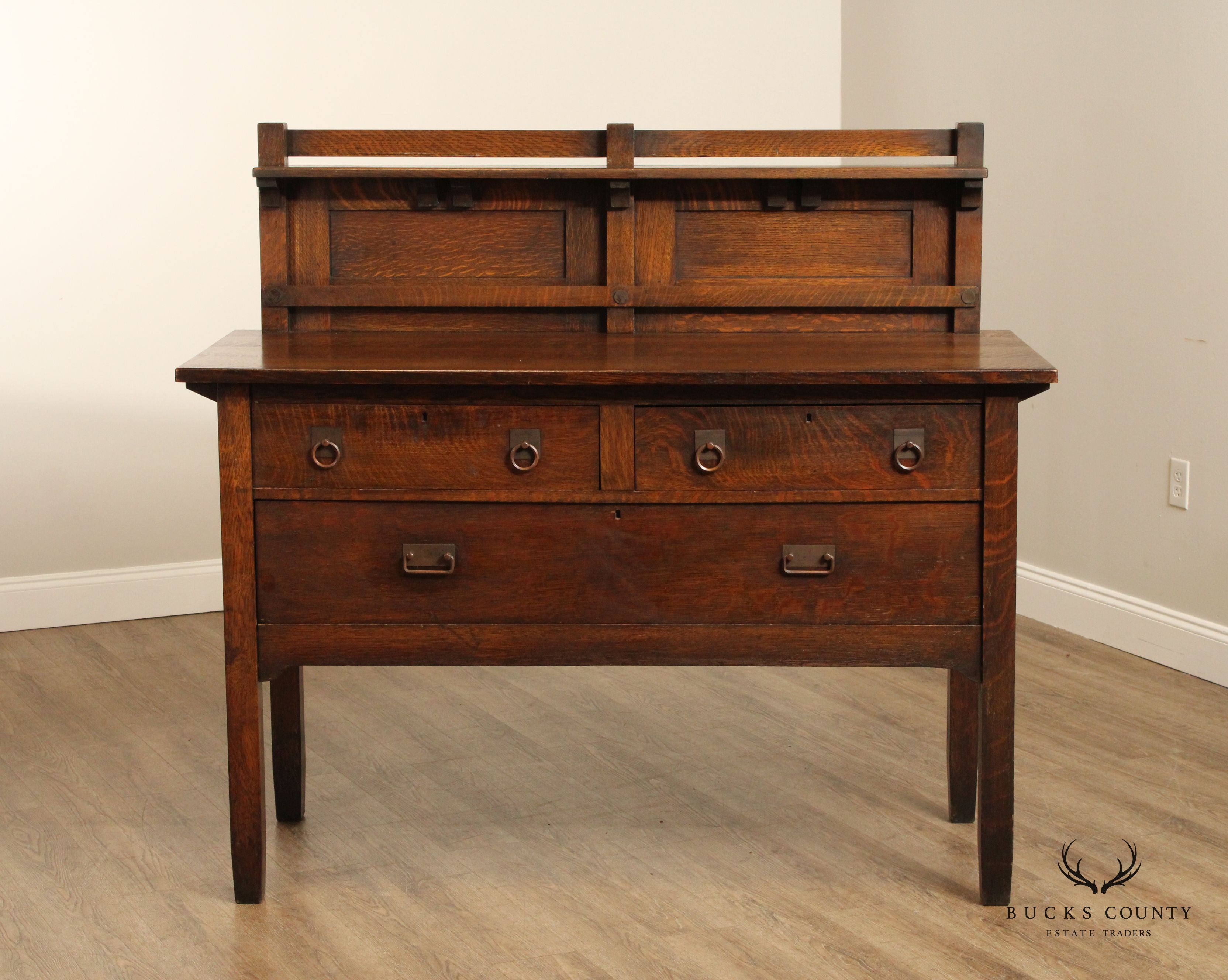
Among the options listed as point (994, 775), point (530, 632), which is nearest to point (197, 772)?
point (530, 632)

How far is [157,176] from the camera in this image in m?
Answer: 3.73

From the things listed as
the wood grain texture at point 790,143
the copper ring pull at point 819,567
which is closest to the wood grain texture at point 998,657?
the copper ring pull at point 819,567

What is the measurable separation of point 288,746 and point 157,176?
1.85m

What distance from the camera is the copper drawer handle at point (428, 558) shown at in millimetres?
2088

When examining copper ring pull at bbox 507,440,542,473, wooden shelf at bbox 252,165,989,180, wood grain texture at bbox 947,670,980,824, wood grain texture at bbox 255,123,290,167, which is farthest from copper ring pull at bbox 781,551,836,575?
wood grain texture at bbox 255,123,290,167

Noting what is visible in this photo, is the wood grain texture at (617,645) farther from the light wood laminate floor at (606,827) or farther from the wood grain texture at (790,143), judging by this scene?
the wood grain texture at (790,143)

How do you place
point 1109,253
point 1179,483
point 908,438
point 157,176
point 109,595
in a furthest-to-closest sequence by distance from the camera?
point 109,595 → point 157,176 → point 1109,253 → point 1179,483 → point 908,438

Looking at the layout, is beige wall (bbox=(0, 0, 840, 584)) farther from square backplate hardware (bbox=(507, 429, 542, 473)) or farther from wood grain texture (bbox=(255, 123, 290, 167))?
square backplate hardware (bbox=(507, 429, 542, 473))

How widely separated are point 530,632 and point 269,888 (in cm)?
62

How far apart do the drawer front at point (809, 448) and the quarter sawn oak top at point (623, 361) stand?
7cm

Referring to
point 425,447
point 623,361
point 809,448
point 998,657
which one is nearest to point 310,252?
point 425,447

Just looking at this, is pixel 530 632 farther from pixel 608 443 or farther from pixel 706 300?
pixel 706 300

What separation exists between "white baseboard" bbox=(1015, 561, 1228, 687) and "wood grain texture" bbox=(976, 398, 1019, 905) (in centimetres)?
104

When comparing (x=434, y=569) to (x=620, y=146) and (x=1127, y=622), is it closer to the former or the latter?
(x=620, y=146)
